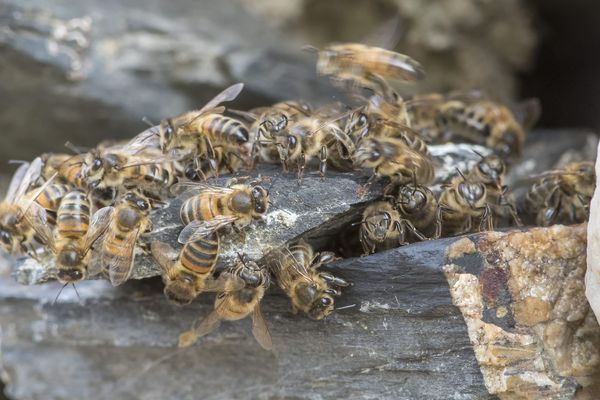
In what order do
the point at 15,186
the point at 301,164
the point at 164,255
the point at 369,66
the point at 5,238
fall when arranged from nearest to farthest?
the point at 164,255, the point at 301,164, the point at 5,238, the point at 15,186, the point at 369,66

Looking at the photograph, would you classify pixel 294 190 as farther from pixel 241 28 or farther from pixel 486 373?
pixel 241 28

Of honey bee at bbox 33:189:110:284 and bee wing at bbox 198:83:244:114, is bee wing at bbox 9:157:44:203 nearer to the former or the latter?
honey bee at bbox 33:189:110:284

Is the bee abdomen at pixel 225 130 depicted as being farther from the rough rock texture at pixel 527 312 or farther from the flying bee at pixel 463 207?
the rough rock texture at pixel 527 312

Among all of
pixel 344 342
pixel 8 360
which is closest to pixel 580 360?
pixel 344 342

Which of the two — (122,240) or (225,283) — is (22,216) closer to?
(122,240)

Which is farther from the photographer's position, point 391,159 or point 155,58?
point 155,58

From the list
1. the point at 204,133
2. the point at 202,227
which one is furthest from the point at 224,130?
the point at 202,227

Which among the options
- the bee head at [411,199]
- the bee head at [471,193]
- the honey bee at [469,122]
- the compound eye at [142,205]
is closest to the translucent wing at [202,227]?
the compound eye at [142,205]
